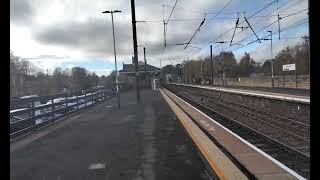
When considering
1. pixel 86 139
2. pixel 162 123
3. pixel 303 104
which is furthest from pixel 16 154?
pixel 303 104

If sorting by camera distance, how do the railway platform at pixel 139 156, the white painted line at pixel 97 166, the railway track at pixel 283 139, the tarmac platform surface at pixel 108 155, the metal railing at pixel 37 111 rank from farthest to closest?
the metal railing at pixel 37 111, the railway track at pixel 283 139, the white painted line at pixel 97 166, the tarmac platform surface at pixel 108 155, the railway platform at pixel 139 156

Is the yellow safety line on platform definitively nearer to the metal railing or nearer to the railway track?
the railway track

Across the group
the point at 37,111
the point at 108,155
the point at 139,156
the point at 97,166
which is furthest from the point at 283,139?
the point at 37,111

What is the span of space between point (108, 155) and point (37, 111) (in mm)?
8466

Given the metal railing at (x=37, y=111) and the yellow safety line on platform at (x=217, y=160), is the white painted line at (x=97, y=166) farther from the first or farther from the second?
the metal railing at (x=37, y=111)

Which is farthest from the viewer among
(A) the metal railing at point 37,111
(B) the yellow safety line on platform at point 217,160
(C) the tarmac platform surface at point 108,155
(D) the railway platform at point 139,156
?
(A) the metal railing at point 37,111

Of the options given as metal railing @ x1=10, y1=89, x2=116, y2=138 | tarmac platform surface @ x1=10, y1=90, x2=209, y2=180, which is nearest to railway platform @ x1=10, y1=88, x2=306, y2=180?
tarmac platform surface @ x1=10, y1=90, x2=209, y2=180

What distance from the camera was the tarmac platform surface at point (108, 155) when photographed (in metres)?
9.08

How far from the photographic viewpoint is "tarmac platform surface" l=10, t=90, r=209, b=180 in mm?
9078

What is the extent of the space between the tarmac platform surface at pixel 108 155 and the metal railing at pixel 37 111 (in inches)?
19.2

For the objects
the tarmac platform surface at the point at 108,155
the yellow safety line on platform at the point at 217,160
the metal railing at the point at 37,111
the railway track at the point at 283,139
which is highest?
Result: the metal railing at the point at 37,111

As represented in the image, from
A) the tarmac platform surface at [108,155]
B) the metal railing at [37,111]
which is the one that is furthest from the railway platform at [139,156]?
the metal railing at [37,111]
